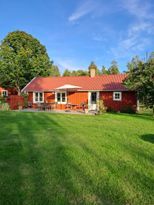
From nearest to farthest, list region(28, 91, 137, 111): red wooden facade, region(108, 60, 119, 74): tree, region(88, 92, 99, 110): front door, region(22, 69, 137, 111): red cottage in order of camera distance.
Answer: region(28, 91, 137, 111): red wooden facade < region(22, 69, 137, 111): red cottage < region(88, 92, 99, 110): front door < region(108, 60, 119, 74): tree

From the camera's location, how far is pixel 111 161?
636 centimetres

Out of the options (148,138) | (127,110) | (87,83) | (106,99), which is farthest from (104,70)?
(148,138)

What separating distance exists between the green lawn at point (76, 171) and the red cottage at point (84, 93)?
16185mm

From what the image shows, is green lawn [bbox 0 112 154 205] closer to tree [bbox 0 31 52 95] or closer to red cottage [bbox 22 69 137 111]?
red cottage [bbox 22 69 137 111]

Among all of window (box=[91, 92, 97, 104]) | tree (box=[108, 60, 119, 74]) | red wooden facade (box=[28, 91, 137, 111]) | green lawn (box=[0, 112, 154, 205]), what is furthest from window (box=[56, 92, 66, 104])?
tree (box=[108, 60, 119, 74])

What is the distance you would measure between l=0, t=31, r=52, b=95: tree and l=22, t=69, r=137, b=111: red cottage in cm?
795

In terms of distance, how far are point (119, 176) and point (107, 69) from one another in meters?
57.0

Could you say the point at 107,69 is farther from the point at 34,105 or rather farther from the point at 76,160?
the point at 76,160

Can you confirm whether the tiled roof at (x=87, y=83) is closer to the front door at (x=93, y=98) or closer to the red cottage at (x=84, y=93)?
the red cottage at (x=84, y=93)

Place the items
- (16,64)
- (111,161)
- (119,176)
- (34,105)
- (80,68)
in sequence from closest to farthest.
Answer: (119,176), (111,161), (34,105), (16,64), (80,68)

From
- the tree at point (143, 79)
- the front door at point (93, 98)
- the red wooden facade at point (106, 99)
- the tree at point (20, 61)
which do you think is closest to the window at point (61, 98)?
the red wooden facade at point (106, 99)

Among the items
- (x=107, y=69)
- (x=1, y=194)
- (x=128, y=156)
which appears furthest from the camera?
(x=107, y=69)

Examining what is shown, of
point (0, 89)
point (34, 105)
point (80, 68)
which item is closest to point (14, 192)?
point (34, 105)

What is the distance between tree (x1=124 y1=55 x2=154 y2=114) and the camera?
744 inches
